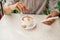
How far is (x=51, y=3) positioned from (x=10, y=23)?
0.47m

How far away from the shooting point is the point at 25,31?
2.94 feet

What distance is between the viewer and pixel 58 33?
0.89 m

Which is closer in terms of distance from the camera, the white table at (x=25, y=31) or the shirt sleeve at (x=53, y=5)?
the white table at (x=25, y=31)

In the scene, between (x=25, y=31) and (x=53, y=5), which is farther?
(x=53, y=5)

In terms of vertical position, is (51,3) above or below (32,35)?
above

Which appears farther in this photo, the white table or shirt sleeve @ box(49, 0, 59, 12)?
shirt sleeve @ box(49, 0, 59, 12)

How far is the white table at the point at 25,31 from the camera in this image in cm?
84

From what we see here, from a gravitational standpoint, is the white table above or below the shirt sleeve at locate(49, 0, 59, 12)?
below

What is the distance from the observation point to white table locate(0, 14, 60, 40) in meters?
0.84

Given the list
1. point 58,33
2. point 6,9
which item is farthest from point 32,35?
point 6,9

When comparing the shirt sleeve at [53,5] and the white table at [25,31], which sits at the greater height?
the shirt sleeve at [53,5]

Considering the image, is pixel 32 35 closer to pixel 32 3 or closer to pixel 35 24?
pixel 35 24

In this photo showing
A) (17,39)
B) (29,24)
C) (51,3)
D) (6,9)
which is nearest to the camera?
(17,39)

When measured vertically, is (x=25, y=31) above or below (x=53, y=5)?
below
